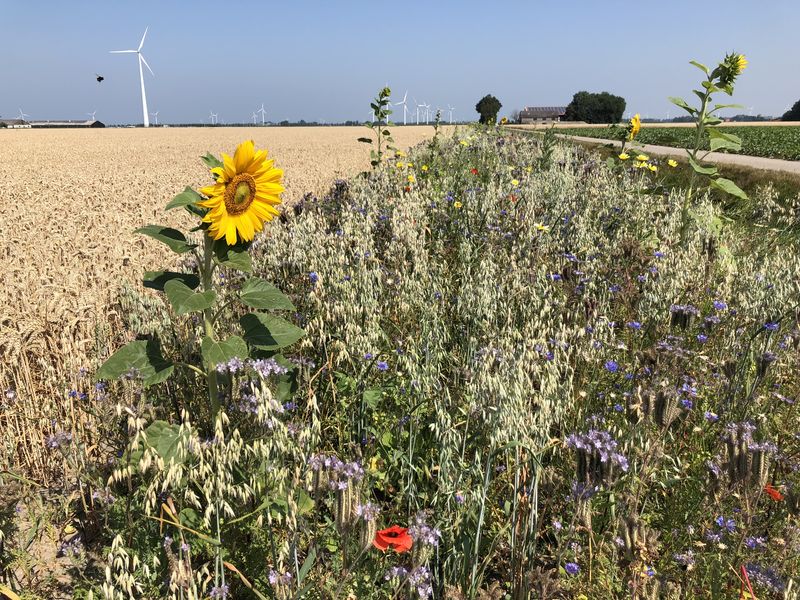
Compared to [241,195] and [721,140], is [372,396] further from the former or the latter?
[721,140]

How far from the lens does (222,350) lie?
2.33 meters

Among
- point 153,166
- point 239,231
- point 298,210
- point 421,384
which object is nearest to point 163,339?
point 239,231

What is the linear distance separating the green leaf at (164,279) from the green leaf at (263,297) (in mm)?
236

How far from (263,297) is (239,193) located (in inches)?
19.5

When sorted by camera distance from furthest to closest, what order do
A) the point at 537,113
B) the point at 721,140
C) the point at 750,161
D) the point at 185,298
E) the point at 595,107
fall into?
1. the point at 537,113
2. the point at 595,107
3. the point at 750,161
4. the point at 721,140
5. the point at 185,298

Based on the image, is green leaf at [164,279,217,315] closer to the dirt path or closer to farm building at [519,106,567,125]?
the dirt path

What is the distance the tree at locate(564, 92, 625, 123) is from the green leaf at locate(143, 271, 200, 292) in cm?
10561

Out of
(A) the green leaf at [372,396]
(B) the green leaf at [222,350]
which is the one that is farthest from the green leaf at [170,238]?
(A) the green leaf at [372,396]

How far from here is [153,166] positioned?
19109mm

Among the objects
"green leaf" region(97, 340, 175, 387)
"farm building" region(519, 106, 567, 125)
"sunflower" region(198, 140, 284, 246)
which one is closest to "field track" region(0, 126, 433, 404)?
"green leaf" region(97, 340, 175, 387)

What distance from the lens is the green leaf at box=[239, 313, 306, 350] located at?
8.26 feet

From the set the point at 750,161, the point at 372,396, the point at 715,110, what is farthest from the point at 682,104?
the point at 750,161

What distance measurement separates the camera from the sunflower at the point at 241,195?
2361 mm

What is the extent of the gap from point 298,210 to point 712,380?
5241 millimetres
